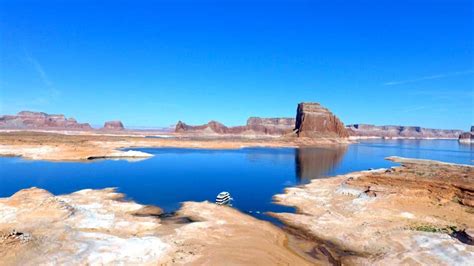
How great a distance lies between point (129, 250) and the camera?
1378cm

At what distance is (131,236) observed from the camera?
1593 cm

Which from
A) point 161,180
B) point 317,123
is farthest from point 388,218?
point 317,123

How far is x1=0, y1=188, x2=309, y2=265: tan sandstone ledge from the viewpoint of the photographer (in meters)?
13.2

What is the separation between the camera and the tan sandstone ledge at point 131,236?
13.2 meters

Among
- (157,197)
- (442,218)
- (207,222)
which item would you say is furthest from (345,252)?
(157,197)

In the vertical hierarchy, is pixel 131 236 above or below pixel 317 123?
below

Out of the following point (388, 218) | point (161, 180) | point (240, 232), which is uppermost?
point (161, 180)

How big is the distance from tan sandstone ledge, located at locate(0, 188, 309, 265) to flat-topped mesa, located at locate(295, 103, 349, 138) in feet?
437

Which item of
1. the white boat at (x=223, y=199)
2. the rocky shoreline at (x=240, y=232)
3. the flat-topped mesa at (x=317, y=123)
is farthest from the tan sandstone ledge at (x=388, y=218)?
the flat-topped mesa at (x=317, y=123)

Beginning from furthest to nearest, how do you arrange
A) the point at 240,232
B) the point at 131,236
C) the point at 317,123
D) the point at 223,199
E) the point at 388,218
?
the point at 317,123 < the point at 223,199 < the point at 388,218 < the point at 240,232 < the point at 131,236

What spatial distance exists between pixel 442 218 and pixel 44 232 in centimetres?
2335

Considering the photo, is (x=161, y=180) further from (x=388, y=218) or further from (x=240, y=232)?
(x=388, y=218)

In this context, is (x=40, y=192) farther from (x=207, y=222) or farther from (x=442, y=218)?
(x=442, y=218)

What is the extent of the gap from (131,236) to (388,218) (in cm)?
1605
